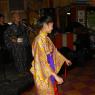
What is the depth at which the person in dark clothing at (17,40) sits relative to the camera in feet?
20.8

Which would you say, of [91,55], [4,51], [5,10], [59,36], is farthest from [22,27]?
[5,10]

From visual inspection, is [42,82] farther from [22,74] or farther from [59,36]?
[59,36]

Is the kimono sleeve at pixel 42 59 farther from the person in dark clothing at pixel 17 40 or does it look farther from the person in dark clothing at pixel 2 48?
the person in dark clothing at pixel 2 48

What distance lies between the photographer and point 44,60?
363 centimetres

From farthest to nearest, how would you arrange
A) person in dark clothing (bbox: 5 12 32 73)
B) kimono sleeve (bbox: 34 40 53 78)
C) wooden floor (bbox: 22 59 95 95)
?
person in dark clothing (bbox: 5 12 32 73), wooden floor (bbox: 22 59 95 95), kimono sleeve (bbox: 34 40 53 78)

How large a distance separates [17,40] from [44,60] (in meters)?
2.78

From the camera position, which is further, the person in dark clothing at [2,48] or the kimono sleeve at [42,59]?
the person in dark clothing at [2,48]

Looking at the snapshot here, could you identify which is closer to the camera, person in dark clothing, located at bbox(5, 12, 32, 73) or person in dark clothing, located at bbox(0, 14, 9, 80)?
person in dark clothing, located at bbox(5, 12, 32, 73)

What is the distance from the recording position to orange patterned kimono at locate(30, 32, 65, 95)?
11.9 feet

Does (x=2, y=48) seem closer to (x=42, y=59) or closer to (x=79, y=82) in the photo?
(x=79, y=82)

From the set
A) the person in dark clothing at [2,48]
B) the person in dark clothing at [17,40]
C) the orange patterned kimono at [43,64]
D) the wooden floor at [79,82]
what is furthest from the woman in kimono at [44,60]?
the person in dark clothing at [2,48]

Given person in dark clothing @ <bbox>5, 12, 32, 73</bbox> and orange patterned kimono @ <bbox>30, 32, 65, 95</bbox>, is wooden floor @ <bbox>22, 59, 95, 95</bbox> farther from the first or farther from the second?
orange patterned kimono @ <bbox>30, 32, 65, 95</bbox>

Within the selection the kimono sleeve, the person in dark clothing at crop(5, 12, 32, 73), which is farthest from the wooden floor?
the kimono sleeve

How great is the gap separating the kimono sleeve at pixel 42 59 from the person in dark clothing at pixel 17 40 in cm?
271
